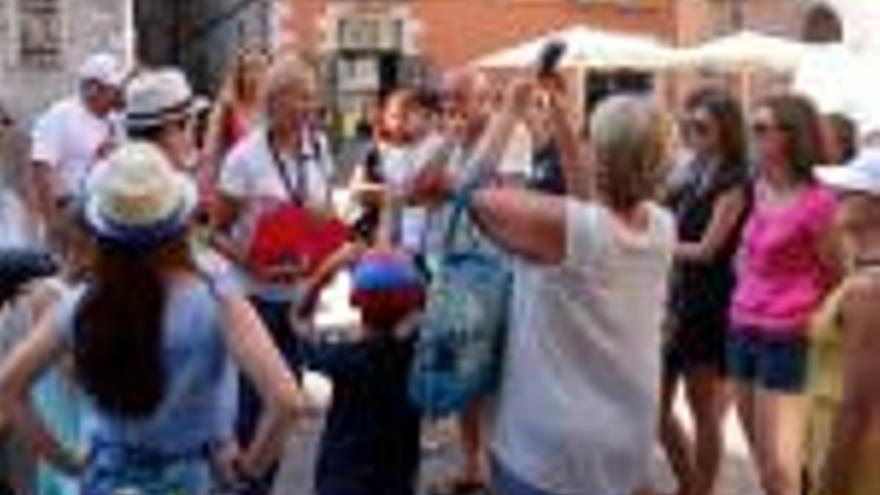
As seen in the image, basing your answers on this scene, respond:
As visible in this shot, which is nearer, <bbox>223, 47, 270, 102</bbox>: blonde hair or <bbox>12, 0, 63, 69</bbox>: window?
<bbox>223, 47, 270, 102</bbox>: blonde hair

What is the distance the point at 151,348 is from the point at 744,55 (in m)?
29.9

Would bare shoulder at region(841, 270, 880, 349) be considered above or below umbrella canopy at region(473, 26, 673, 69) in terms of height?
above

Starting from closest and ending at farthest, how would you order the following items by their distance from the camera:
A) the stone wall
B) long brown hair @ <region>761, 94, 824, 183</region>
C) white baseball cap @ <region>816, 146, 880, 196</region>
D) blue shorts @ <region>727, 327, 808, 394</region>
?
1. white baseball cap @ <region>816, 146, 880, 196</region>
2. long brown hair @ <region>761, 94, 824, 183</region>
3. blue shorts @ <region>727, 327, 808, 394</region>
4. the stone wall

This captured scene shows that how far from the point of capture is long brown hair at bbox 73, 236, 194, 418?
4.75m

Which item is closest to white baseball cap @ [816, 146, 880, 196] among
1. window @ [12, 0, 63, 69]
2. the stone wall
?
the stone wall

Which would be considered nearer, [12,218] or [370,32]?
[12,218]

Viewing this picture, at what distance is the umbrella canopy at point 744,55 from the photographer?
109 ft

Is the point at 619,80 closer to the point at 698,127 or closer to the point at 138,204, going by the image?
the point at 698,127

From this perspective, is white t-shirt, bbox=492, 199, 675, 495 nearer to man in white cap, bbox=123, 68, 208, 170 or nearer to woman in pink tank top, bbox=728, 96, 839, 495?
man in white cap, bbox=123, 68, 208, 170

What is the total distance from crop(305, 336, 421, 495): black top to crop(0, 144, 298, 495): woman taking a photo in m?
1.65

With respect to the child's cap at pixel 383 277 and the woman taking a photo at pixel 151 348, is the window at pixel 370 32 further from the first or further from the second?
the woman taking a photo at pixel 151 348

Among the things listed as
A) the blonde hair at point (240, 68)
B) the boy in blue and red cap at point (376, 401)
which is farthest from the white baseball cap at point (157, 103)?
the blonde hair at point (240, 68)

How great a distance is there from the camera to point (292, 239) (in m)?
8.00

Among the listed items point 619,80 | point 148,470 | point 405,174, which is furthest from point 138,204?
point 619,80
